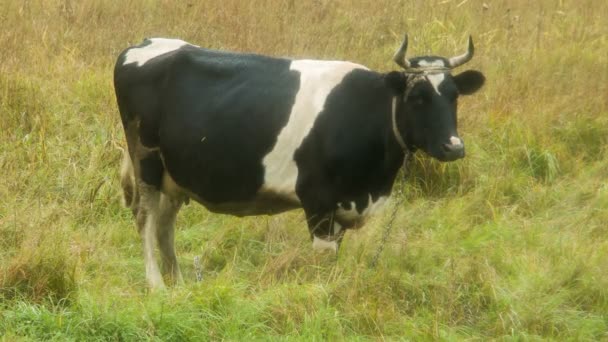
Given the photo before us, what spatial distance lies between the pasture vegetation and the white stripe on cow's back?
0.38m

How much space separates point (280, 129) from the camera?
622 centimetres

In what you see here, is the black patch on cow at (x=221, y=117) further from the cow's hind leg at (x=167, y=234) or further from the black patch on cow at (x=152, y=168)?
the cow's hind leg at (x=167, y=234)

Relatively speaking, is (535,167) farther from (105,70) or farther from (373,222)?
(105,70)

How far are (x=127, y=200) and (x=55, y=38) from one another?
3255mm

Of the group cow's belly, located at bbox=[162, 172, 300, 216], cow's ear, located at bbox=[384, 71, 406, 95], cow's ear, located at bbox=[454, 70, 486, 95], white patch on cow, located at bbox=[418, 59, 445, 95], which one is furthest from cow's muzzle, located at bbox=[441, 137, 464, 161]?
cow's belly, located at bbox=[162, 172, 300, 216]

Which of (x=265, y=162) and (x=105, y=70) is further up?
(x=265, y=162)

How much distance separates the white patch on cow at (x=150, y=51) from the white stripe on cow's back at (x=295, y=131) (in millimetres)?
939

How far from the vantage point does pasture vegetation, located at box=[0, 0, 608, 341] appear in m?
5.39

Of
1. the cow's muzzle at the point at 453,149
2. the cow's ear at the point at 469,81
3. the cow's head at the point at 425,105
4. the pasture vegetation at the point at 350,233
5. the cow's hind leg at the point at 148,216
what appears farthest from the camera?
the cow's hind leg at the point at 148,216

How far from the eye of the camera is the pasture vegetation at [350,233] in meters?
5.39

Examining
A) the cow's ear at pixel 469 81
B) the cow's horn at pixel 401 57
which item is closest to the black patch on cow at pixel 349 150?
the cow's horn at pixel 401 57

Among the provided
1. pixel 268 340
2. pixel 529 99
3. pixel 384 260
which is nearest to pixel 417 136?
pixel 384 260

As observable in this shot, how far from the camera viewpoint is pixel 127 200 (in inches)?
274

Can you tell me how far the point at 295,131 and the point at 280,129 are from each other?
89 millimetres
